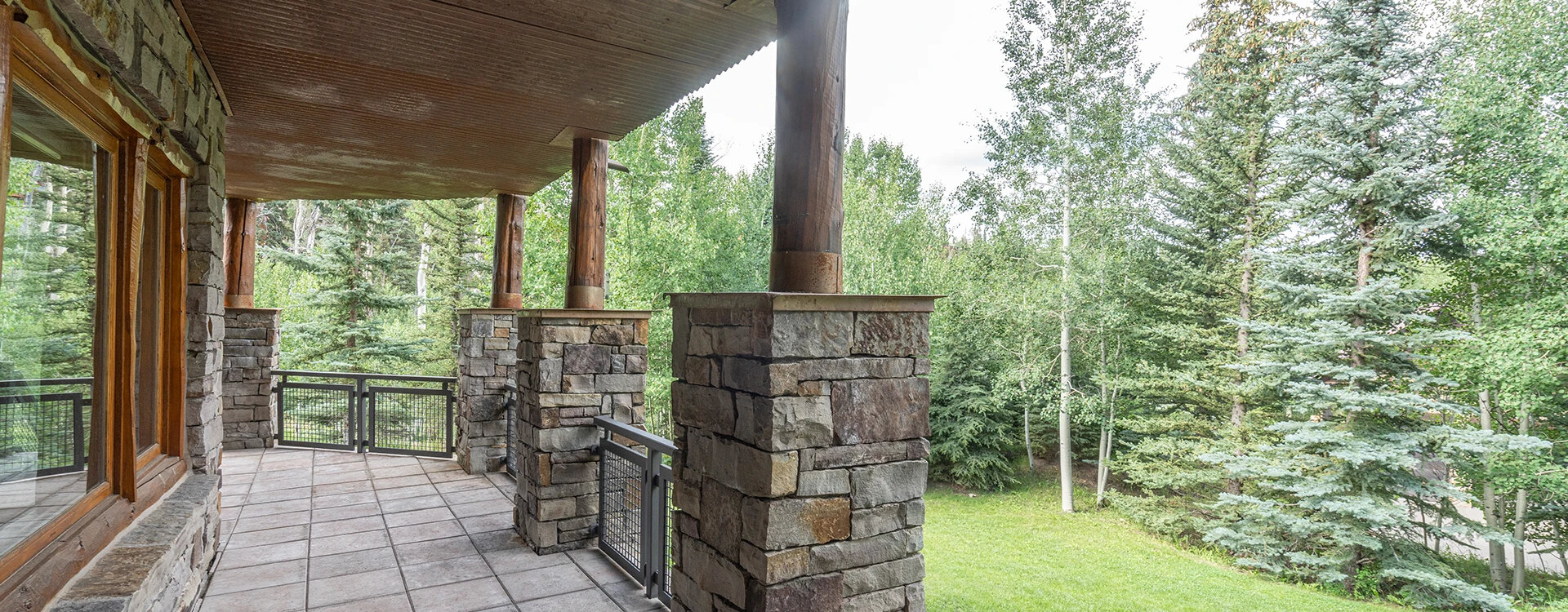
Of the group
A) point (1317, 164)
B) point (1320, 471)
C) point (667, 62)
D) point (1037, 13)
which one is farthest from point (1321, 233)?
point (667, 62)

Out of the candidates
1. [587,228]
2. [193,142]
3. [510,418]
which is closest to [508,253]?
[510,418]

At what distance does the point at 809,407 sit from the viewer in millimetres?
1768

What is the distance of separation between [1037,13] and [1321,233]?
514 centimetres

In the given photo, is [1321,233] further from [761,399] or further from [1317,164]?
[761,399]

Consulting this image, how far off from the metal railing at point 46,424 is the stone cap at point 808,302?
5.01 ft

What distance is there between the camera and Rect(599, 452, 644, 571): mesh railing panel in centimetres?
341

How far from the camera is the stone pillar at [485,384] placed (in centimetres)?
559

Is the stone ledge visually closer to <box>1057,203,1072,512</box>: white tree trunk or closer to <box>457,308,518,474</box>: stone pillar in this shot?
<box>457,308,518,474</box>: stone pillar

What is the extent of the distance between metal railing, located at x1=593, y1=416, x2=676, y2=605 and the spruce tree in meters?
8.22

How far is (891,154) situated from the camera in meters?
16.7

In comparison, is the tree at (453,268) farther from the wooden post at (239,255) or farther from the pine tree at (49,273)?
the pine tree at (49,273)

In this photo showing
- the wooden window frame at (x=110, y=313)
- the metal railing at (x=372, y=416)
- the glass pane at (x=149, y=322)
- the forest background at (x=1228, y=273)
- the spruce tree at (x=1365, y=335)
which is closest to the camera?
the wooden window frame at (x=110, y=313)

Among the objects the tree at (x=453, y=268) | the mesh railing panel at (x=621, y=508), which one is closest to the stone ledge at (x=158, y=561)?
the mesh railing panel at (x=621, y=508)

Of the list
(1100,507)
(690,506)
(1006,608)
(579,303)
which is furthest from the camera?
(1100,507)
